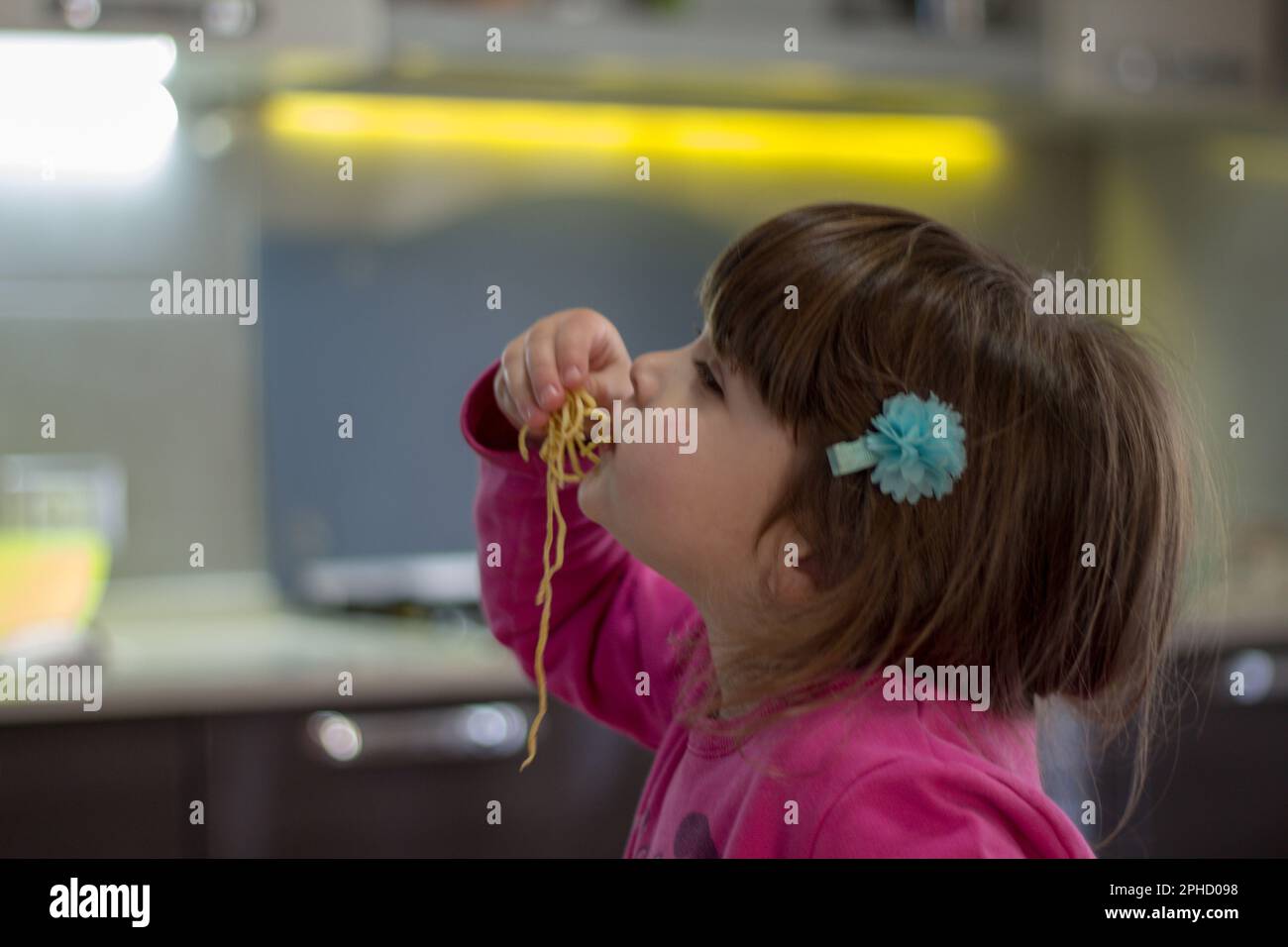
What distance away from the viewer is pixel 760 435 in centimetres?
81

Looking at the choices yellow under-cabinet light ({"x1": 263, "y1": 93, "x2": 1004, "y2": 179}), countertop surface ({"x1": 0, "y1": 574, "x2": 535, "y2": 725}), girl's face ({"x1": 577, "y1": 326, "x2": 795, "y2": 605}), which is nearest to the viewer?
girl's face ({"x1": 577, "y1": 326, "x2": 795, "y2": 605})

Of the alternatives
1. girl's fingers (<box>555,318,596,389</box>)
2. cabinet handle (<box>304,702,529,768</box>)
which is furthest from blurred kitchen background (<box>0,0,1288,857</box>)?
girl's fingers (<box>555,318,596,389</box>)

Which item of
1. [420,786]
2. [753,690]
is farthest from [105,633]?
[753,690]

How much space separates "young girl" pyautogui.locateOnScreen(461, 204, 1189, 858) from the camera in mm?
778

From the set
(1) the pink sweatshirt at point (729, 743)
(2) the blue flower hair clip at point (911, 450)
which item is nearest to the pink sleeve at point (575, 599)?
(1) the pink sweatshirt at point (729, 743)

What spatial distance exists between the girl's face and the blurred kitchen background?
80 cm

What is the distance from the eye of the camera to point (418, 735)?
1.55 meters

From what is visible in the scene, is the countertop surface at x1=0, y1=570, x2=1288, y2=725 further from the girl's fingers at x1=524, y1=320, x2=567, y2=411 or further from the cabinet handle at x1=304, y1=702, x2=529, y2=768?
the girl's fingers at x1=524, y1=320, x2=567, y2=411

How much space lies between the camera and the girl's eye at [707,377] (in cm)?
82

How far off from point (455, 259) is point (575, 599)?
119 cm

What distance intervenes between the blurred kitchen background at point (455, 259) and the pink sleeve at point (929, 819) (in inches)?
36.0

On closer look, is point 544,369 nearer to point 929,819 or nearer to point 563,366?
point 563,366

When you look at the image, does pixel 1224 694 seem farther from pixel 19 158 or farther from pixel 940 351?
pixel 19 158

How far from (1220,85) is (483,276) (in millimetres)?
1098
